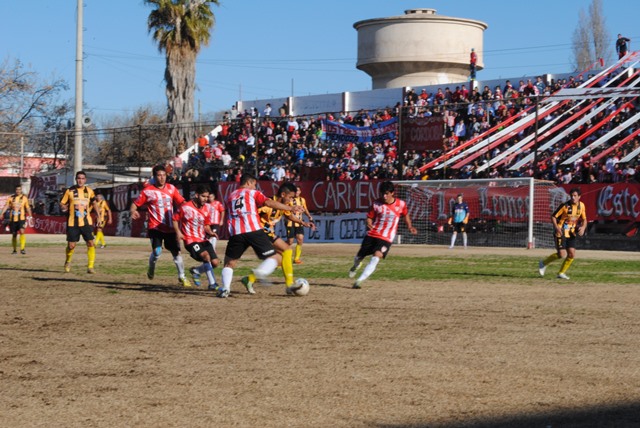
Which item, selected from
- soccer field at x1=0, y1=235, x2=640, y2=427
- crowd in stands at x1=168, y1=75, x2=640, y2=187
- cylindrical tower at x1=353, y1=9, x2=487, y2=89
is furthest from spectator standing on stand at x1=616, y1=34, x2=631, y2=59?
soccer field at x1=0, y1=235, x2=640, y2=427

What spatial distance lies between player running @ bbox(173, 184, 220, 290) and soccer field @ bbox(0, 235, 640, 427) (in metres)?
0.57

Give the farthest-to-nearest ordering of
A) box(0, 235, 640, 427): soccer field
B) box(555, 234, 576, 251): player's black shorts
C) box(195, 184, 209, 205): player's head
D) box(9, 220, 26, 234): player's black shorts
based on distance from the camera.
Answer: box(9, 220, 26, 234): player's black shorts
box(555, 234, 576, 251): player's black shorts
box(195, 184, 209, 205): player's head
box(0, 235, 640, 427): soccer field

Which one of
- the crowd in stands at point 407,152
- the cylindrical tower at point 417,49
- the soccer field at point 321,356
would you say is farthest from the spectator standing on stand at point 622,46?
the soccer field at point 321,356

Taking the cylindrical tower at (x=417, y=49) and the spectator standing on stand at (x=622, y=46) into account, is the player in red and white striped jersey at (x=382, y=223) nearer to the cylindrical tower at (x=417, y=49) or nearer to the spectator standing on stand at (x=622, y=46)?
the spectator standing on stand at (x=622, y=46)

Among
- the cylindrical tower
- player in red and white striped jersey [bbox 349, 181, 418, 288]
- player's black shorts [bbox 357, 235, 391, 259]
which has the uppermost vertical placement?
the cylindrical tower

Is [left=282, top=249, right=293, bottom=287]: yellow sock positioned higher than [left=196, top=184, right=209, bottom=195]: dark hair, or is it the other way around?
[left=196, top=184, right=209, bottom=195]: dark hair

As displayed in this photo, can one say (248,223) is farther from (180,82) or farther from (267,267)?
(180,82)

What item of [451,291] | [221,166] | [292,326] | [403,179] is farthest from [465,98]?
[292,326]

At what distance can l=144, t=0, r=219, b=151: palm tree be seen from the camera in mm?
52031

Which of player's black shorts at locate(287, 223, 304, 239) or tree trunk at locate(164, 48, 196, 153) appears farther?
tree trunk at locate(164, 48, 196, 153)

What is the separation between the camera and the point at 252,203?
1451 cm

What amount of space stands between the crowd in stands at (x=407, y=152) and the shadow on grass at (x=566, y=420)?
26174 millimetres

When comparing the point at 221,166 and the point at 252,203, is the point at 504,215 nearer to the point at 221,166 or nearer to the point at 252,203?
the point at 221,166

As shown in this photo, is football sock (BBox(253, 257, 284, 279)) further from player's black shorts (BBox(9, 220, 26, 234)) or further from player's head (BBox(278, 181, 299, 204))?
player's black shorts (BBox(9, 220, 26, 234))
